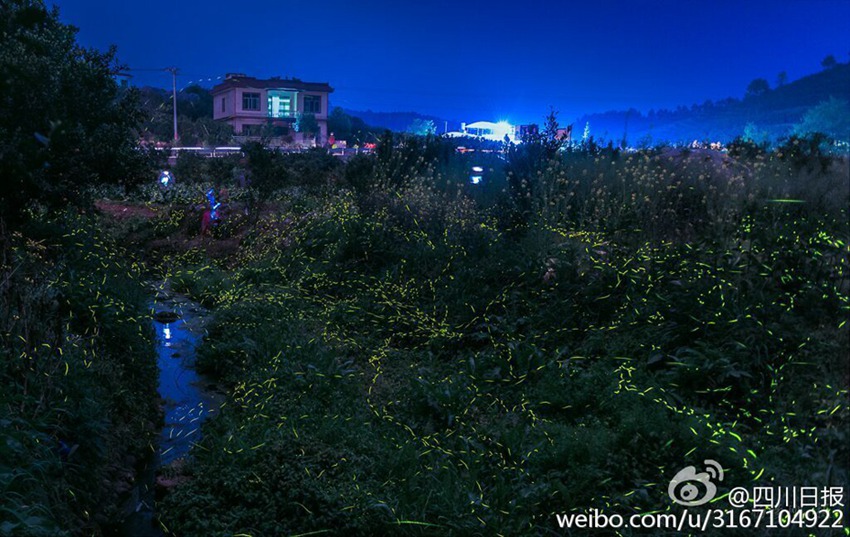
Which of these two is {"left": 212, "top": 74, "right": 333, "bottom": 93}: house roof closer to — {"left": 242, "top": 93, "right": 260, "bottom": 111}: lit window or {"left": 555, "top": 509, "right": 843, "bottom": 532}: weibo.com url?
{"left": 242, "top": 93, "right": 260, "bottom": 111}: lit window

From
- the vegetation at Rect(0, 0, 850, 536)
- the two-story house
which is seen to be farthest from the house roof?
the vegetation at Rect(0, 0, 850, 536)

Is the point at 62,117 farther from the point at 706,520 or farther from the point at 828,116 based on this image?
the point at 828,116

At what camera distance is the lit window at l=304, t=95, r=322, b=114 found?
58188 millimetres

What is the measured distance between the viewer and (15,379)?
15.7ft

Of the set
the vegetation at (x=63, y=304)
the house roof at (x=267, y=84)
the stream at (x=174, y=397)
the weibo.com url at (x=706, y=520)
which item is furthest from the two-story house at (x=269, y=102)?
the weibo.com url at (x=706, y=520)

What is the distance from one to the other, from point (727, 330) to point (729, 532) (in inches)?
90.6

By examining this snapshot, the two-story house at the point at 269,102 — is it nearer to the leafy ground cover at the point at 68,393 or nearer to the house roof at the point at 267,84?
the house roof at the point at 267,84

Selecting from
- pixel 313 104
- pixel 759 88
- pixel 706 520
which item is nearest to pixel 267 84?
pixel 313 104

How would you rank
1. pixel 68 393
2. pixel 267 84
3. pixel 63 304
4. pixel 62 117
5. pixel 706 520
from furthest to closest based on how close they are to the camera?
1. pixel 267 84
2. pixel 62 117
3. pixel 63 304
4. pixel 68 393
5. pixel 706 520

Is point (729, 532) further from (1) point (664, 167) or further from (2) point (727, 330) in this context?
(1) point (664, 167)

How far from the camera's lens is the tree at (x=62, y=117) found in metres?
6.64

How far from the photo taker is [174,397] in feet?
22.8

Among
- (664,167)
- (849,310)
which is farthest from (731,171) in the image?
(849,310)

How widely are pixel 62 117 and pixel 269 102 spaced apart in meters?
52.7
